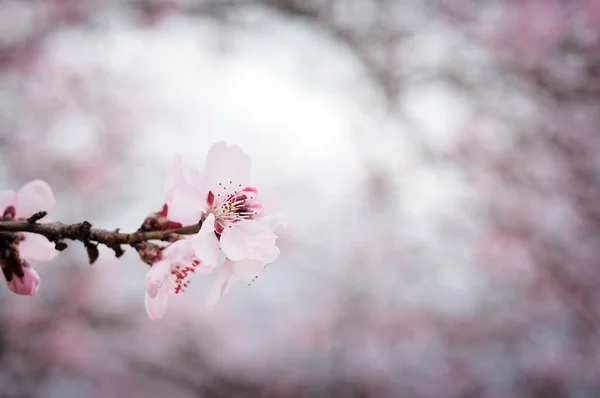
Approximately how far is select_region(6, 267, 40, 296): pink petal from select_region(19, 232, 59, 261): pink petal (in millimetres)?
36

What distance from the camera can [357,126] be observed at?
3732mm

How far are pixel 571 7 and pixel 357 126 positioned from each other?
155cm

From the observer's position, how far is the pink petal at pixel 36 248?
704 mm

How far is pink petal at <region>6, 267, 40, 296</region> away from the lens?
25.7 inches

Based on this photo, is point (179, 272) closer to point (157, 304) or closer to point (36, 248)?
point (157, 304)

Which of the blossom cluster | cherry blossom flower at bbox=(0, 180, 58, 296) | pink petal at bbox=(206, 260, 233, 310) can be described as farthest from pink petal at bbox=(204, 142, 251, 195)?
cherry blossom flower at bbox=(0, 180, 58, 296)

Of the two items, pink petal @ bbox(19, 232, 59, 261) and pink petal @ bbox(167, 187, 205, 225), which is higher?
pink petal @ bbox(167, 187, 205, 225)

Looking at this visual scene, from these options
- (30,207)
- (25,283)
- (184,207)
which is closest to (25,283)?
(25,283)

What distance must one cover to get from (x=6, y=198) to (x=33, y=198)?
0.03m

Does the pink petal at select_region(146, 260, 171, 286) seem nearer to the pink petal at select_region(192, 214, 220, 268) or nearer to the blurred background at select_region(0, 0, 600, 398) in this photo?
the pink petal at select_region(192, 214, 220, 268)

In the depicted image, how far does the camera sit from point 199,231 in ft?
2.02

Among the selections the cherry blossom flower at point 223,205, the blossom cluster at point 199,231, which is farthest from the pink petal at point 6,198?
the cherry blossom flower at point 223,205

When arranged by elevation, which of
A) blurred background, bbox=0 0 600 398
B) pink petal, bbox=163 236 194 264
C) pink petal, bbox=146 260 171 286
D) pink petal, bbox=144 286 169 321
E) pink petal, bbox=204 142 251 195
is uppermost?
blurred background, bbox=0 0 600 398

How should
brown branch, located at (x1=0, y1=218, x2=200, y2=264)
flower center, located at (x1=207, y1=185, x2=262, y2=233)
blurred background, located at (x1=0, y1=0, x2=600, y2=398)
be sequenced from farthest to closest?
1. blurred background, located at (x1=0, y1=0, x2=600, y2=398)
2. flower center, located at (x1=207, y1=185, x2=262, y2=233)
3. brown branch, located at (x1=0, y1=218, x2=200, y2=264)
